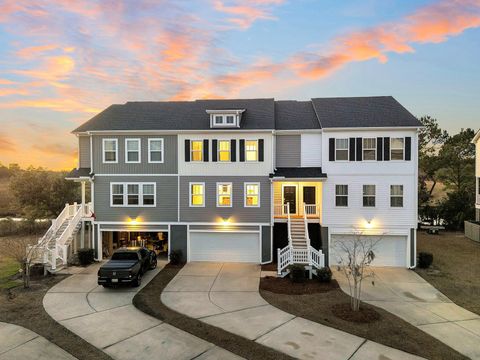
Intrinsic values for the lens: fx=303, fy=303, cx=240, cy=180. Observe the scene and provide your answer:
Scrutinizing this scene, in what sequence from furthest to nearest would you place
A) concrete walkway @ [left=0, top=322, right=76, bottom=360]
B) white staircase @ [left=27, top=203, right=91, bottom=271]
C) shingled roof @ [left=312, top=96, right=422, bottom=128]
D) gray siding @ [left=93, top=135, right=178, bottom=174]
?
1. gray siding @ [left=93, top=135, right=178, bottom=174]
2. shingled roof @ [left=312, top=96, right=422, bottom=128]
3. white staircase @ [left=27, top=203, right=91, bottom=271]
4. concrete walkway @ [left=0, top=322, right=76, bottom=360]

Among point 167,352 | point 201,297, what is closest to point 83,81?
point 201,297

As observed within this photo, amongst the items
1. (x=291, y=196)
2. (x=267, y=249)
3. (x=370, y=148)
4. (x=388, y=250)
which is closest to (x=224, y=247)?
(x=267, y=249)

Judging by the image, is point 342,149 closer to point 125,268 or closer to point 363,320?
point 363,320

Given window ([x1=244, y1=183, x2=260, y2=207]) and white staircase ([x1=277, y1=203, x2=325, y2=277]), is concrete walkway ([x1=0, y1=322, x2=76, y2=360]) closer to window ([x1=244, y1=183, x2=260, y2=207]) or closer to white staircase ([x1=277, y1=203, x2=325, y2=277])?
white staircase ([x1=277, y1=203, x2=325, y2=277])

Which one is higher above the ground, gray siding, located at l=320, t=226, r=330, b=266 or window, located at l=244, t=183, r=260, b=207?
window, located at l=244, t=183, r=260, b=207

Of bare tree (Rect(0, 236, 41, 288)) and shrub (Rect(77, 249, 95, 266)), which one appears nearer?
bare tree (Rect(0, 236, 41, 288))

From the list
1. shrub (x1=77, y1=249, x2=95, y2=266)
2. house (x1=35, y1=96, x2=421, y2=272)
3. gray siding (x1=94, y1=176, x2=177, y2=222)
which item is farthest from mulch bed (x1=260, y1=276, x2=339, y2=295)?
shrub (x1=77, y1=249, x2=95, y2=266)
